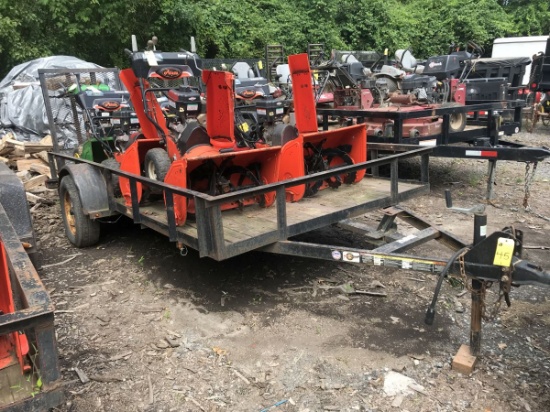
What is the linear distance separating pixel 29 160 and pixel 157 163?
5.53 metres

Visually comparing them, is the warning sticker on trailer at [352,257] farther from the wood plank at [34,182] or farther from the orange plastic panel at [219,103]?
the wood plank at [34,182]

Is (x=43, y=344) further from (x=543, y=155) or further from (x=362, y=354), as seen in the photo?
(x=543, y=155)

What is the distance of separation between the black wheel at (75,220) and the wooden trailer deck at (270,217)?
1.56ft

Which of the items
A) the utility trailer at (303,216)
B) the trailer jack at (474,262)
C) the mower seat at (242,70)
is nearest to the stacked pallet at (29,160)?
the utility trailer at (303,216)

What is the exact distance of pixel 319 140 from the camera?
16.5ft

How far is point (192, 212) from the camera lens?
4.25 meters

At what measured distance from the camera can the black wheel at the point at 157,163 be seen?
4402mm

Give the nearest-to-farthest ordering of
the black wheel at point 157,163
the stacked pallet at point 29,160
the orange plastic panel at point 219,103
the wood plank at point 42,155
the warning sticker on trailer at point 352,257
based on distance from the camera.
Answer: the warning sticker on trailer at point 352,257 → the orange plastic panel at point 219,103 → the black wheel at point 157,163 → the stacked pallet at point 29,160 → the wood plank at point 42,155

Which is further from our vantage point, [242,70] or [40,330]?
[242,70]

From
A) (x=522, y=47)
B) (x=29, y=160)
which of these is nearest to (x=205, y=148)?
(x=29, y=160)

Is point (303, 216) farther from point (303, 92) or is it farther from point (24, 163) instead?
point (24, 163)

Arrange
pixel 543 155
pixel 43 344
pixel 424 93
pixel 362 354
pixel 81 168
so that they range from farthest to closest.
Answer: pixel 424 93 < pixel 543 155 < pixel 81 168 < pixel 362 354 < pixel 43 344

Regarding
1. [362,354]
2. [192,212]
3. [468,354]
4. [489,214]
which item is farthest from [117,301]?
[489,214]

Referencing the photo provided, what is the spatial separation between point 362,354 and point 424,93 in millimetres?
5459
